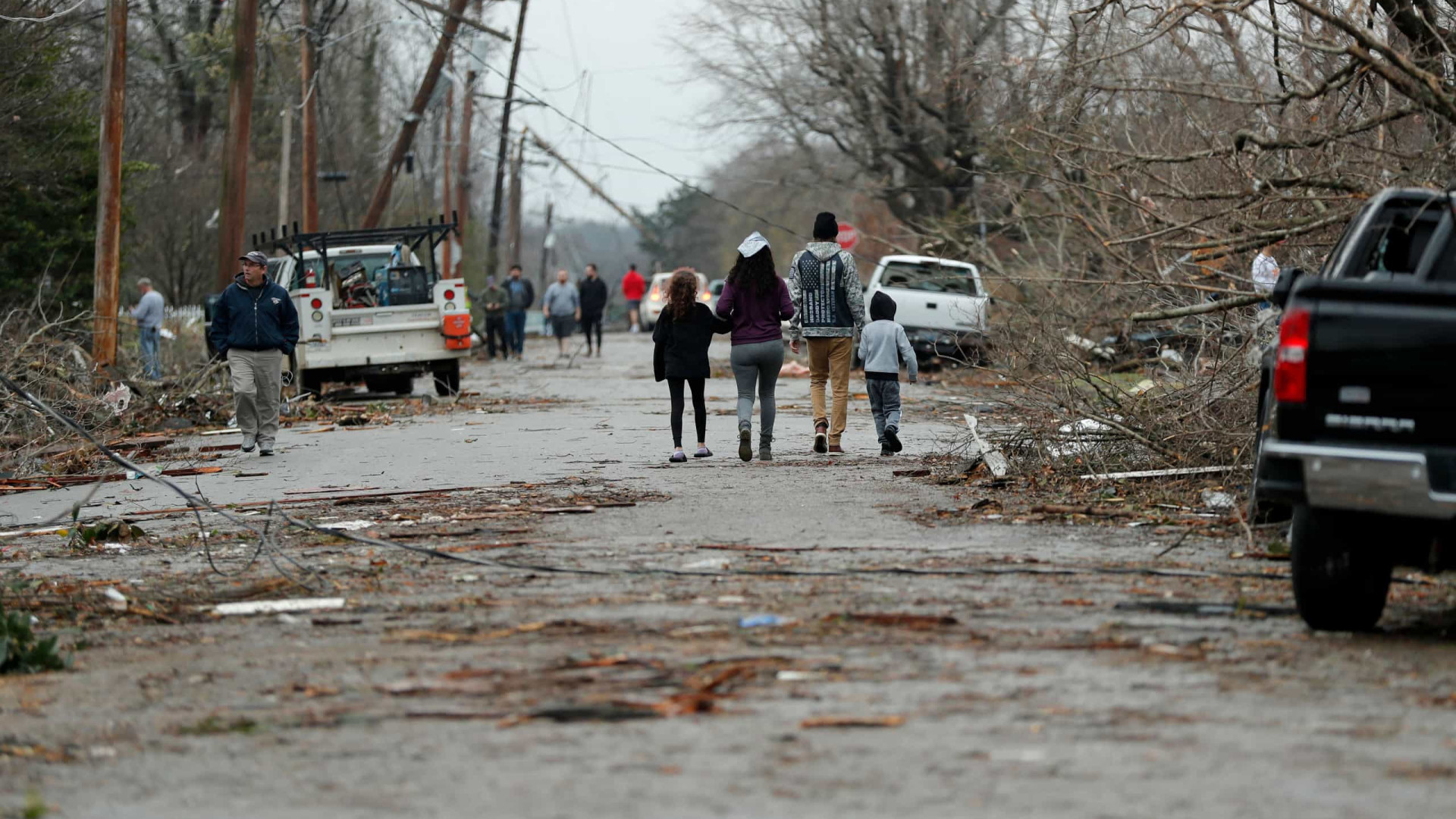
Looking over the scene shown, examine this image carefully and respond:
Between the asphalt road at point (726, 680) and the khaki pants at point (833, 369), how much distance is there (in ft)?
13.7

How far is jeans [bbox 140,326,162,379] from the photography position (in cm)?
2308

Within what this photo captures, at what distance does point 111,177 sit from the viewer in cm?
2252

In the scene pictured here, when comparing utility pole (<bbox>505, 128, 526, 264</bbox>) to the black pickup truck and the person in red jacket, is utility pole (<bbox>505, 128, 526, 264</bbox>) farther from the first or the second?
the black pickup truck

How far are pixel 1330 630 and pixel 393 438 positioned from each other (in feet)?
40.8

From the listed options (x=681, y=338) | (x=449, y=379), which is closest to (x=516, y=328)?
(x=449, y=379)

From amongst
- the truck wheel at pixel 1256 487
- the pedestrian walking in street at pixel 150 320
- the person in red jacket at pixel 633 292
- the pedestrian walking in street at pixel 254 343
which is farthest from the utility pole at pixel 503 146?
the truck wheel at pixel 1256 487

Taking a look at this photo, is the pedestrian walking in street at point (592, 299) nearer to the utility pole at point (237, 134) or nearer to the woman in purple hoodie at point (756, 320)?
the utility pole at point (237, 134)

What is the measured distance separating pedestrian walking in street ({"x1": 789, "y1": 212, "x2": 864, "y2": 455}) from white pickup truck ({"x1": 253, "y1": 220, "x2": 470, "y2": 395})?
396 inches

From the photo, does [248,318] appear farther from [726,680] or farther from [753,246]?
[726,680]

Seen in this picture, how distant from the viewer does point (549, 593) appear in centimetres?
766

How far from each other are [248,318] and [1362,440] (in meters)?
11.8

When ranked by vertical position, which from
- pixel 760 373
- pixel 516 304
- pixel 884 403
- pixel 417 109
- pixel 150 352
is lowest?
pixel 884 403

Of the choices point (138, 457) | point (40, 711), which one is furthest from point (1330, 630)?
point (138, 457)

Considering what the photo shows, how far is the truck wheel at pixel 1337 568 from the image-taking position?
6328 millimetres
